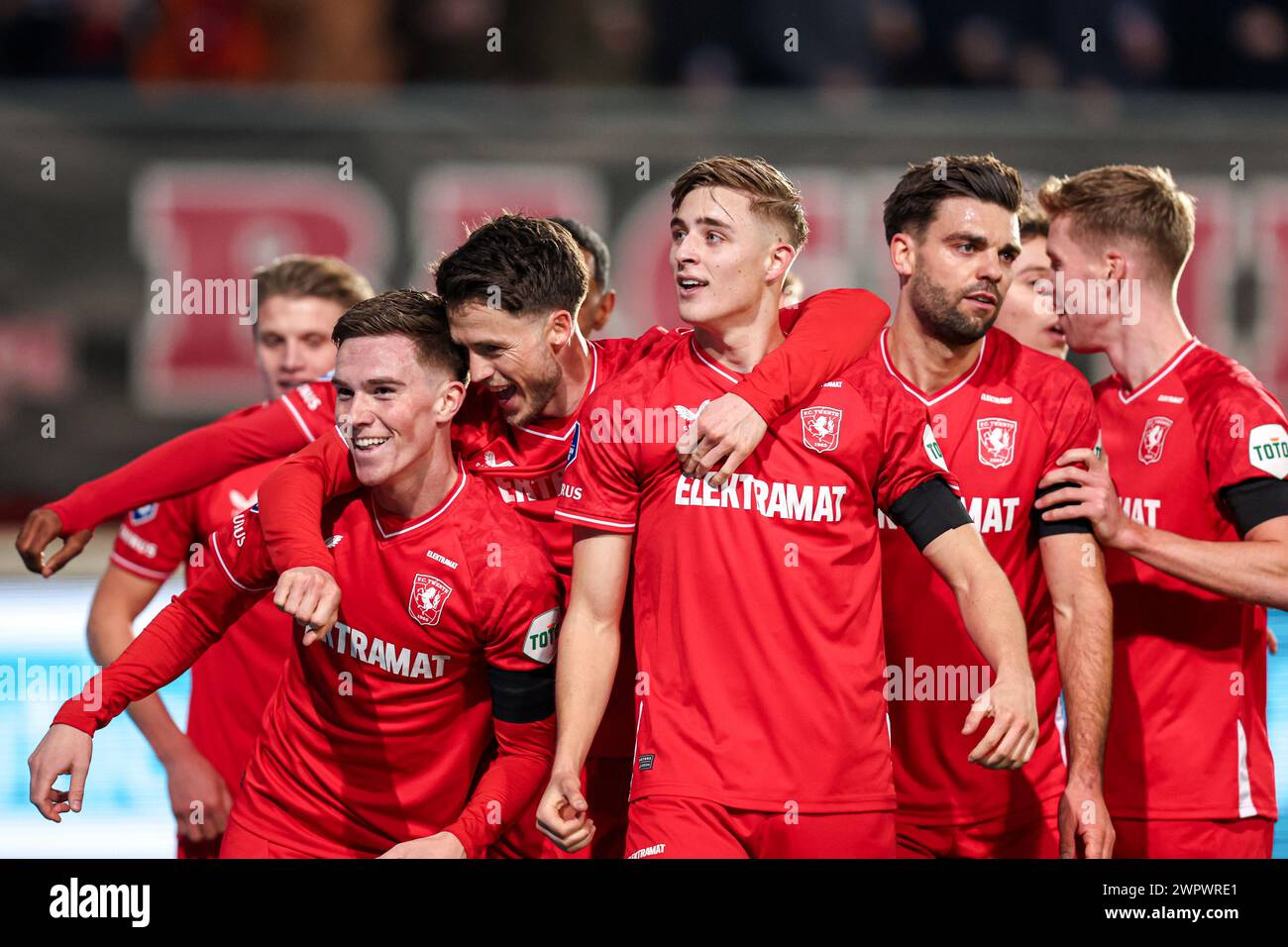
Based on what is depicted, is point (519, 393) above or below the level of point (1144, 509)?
above

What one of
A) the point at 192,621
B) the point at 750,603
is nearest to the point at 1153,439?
the point at 750,603

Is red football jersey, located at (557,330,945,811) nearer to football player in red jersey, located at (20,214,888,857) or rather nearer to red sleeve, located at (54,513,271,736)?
football player in red jersey, located at (20,214,888,857)

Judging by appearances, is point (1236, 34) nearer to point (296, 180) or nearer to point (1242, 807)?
point (296, 180)

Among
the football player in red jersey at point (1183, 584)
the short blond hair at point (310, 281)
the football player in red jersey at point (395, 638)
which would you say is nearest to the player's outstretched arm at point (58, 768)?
the football player in red jersey at point (395, 638)

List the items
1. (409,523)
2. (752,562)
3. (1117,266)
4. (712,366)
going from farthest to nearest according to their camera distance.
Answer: (1117,266) → (409,523) → (712,366) → (752,562)

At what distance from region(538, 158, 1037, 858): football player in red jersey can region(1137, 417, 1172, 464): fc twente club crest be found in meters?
0.88

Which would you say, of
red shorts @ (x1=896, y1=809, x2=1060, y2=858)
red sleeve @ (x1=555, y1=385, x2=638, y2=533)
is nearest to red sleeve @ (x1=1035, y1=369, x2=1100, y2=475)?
red shorts @ (x1=896, y1=809, x2=1060, y2=858)

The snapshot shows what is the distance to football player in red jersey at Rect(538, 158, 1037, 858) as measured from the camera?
3664 millimetres

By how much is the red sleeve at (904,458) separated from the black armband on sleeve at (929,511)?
2cm

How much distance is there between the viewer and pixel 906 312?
4379mm

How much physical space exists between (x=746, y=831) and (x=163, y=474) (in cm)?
205

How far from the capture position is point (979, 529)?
13.6ft

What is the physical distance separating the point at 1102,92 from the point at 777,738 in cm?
953

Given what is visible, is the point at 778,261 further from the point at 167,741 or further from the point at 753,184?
the point at 167,741
